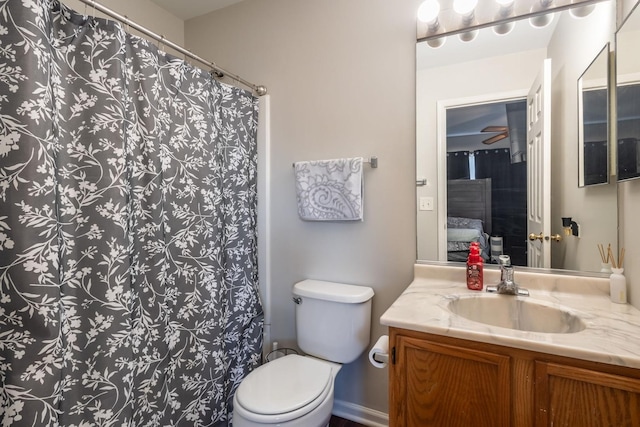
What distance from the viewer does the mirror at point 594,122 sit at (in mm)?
1209

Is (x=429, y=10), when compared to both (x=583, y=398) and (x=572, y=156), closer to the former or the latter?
(x=572, y=156)

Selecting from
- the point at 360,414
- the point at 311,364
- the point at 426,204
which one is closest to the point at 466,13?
the point at 426,204

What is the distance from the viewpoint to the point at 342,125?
1.70 m

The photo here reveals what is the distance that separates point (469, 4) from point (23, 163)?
5.80 feet

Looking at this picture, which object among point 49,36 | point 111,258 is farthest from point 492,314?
point 49,36

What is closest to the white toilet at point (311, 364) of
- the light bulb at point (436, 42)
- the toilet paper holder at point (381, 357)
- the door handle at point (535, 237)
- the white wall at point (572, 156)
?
the toilet paper holder at point (381, 357)

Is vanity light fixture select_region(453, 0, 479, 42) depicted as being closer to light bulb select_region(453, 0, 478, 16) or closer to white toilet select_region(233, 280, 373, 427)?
light bulb select_region(453, 0, 478, 16)

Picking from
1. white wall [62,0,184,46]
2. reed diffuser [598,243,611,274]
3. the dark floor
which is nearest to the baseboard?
the dark floor

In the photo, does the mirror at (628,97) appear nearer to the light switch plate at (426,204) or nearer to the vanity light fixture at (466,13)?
the vanity light fixture at (466,13)

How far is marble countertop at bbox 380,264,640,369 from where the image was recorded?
0.82 meters

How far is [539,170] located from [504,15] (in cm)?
70

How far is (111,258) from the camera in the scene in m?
1.12

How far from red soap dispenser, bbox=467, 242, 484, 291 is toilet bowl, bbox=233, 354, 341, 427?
0.74 meters

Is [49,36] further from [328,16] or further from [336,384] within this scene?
[336,384]
